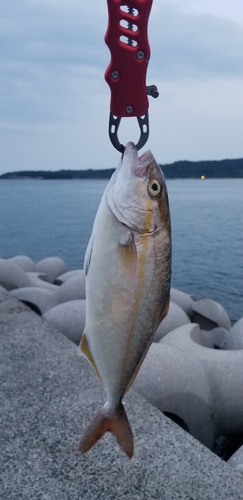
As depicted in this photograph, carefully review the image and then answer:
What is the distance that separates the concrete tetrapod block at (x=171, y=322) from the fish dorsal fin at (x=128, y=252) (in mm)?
5451

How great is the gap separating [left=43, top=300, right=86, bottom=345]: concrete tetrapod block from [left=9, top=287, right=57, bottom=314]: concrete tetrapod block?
1.83 m

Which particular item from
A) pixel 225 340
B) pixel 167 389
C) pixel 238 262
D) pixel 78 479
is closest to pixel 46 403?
pixel 78 479

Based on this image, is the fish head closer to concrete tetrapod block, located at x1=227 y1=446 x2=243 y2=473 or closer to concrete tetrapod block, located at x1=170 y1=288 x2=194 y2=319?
concrete tetrapod block, located at x1=227 y1=446 x2=243 y2=473

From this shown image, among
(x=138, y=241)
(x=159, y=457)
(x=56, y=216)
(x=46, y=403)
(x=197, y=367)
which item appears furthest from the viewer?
(x=56, y=216)

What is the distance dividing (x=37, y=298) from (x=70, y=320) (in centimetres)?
241

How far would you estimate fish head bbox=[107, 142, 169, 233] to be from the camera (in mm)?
1935

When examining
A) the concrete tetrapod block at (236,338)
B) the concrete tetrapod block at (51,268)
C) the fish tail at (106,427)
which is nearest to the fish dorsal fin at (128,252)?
the fish tail at (106,427)

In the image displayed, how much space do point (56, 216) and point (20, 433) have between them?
40.8 m

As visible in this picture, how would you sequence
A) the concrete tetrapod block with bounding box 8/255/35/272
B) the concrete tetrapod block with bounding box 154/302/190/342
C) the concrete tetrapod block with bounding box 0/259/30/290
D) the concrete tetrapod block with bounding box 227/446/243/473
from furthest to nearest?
the concrete tetrapod block with bounding box 8/255/35/272 < the concrete tetrapod block with bounding box 0/259/30/290 < the concrete tetrapod block with bounding box 154/302/190/342 < the concrete tetrapod block with bounding box 227/446/243/473

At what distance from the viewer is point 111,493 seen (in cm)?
331

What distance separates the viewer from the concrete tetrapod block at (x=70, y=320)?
6.34 meters

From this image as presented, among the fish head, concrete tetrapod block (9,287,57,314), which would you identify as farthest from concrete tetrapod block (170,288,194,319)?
the fish head

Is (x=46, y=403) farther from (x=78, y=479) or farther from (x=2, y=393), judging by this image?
(x=78, y=479)

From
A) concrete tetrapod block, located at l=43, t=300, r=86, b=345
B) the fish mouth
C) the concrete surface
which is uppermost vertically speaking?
the fish mouth
